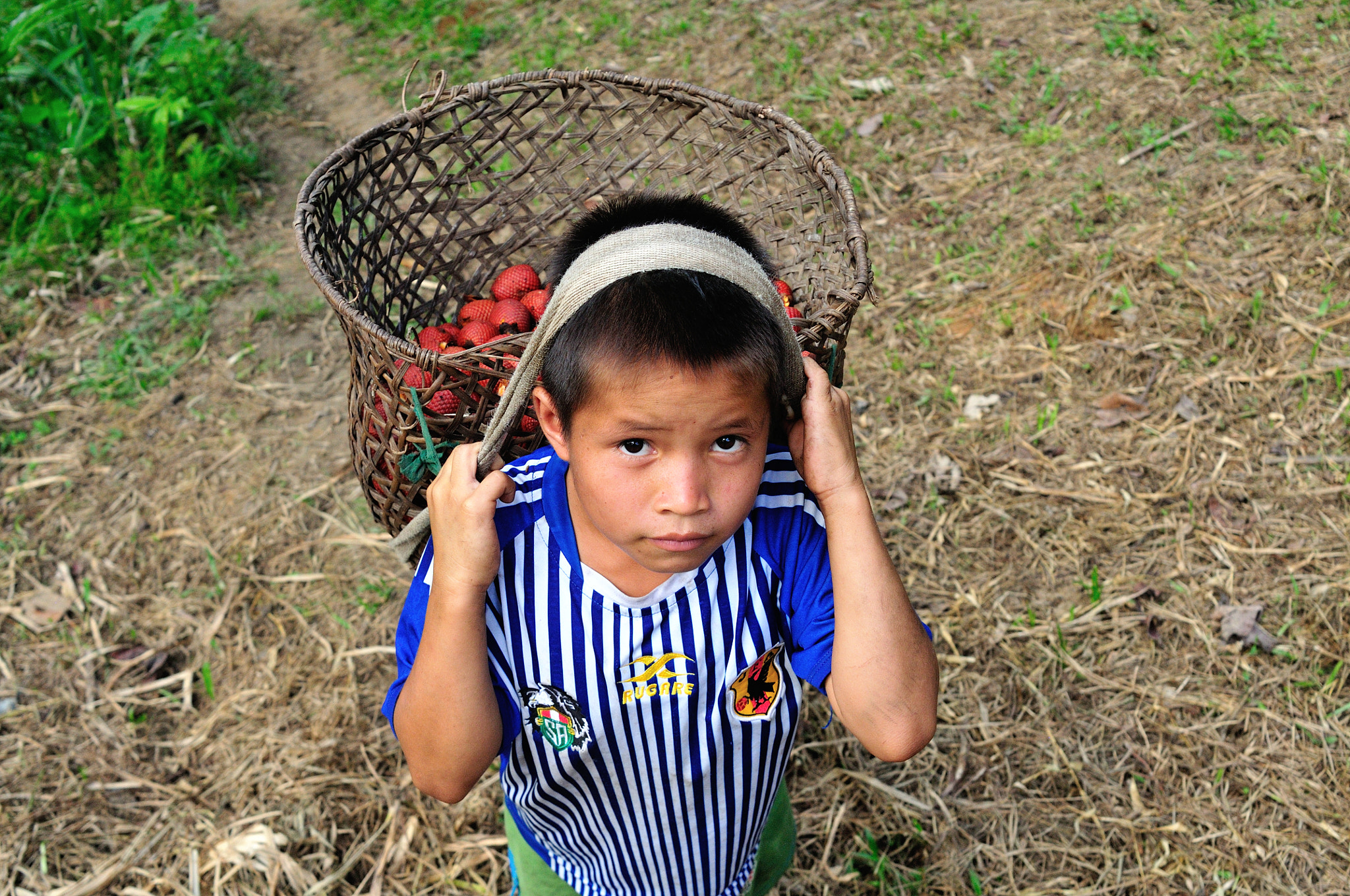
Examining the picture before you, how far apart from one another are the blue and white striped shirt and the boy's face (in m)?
0.16

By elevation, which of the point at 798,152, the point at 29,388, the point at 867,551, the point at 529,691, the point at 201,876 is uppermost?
the point at 798,152

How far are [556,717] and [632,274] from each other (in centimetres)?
75

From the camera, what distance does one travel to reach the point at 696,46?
5.04 m

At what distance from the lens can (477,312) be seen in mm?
2227

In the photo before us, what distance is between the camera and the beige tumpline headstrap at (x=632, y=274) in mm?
1381

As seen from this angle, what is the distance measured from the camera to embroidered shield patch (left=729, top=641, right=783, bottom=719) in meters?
1.64

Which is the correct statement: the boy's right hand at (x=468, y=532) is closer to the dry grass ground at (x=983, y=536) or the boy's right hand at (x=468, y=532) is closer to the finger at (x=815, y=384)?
the finger at (x=815, y=384)

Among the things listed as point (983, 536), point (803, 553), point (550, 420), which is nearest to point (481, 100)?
point (550, 420)

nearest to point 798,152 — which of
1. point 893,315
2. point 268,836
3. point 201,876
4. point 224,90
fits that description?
point 893,315

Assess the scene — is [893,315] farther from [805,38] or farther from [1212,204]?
[805,38]

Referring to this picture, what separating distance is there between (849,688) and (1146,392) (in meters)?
2.34

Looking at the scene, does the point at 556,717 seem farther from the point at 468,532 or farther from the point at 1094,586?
the point at 1094,586

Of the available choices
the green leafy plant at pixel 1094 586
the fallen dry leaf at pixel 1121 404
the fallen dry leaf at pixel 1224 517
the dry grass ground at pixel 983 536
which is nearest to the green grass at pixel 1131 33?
the dry grass ground at pixel 983 536

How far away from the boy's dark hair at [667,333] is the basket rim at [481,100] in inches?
9.4
